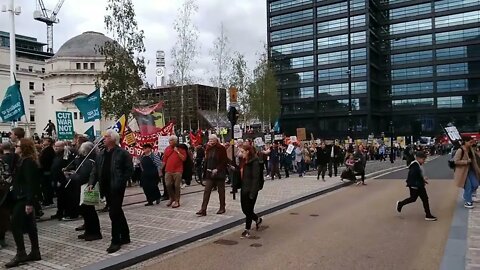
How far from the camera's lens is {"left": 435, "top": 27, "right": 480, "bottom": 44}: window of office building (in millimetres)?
88562

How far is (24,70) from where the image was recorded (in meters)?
107

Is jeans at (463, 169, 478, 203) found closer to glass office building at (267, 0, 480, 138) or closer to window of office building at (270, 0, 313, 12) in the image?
glass office building at (267, 0, 480, 138)

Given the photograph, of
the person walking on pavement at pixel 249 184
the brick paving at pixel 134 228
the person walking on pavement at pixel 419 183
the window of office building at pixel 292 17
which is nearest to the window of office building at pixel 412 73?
the window of office building at pixel 292 17

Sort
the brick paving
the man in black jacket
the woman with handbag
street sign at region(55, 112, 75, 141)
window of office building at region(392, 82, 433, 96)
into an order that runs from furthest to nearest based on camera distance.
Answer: window of office building at region(392, 82, 433, 96), street sign at region(55, 112, 75, 141), the man in black jacket, the woman with handbag, the brick paving

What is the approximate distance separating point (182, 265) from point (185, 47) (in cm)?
3052

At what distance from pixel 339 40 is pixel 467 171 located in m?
85.2

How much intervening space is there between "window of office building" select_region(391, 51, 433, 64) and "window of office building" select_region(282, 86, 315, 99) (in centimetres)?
1861

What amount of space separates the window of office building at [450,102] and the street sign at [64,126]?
8873 centimetres

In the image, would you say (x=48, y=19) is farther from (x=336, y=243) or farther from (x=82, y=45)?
(x=336, y=243)

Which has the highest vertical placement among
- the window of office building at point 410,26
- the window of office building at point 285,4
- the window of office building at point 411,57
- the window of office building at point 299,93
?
the window of office building at point 285,4

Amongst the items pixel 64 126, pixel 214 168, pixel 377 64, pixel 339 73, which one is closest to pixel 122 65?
pixel 64 126

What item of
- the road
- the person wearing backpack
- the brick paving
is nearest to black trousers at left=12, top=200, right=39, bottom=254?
the brick paving

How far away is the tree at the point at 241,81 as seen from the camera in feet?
147

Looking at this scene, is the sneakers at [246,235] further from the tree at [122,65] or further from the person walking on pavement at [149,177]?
the tree at [122,65]
